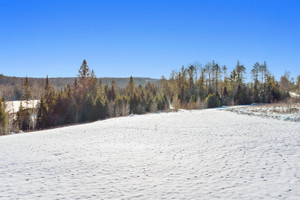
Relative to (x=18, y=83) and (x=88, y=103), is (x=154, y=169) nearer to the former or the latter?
(x=88, y=103)

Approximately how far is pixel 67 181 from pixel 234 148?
7.71 metres

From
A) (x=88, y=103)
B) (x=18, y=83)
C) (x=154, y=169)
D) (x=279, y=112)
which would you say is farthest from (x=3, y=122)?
(x=18, y=83)

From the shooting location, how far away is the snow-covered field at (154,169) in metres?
5.88

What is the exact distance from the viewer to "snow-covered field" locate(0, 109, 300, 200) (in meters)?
5.88

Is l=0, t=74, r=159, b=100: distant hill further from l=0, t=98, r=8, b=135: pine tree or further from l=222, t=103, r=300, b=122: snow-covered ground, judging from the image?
l=222, t=103, r=300, b=122: snow-covered ground

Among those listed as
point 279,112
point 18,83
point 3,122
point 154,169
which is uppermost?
A: point 18,83

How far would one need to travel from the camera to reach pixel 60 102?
2775 cm

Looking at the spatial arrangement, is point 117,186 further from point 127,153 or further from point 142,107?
point 142,107

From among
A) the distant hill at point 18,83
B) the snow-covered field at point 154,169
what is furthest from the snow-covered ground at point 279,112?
the distant hill at point 18,83

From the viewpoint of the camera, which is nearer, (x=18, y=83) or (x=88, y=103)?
(x=88, y=103)

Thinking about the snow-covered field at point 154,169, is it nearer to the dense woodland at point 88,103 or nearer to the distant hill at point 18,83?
the dense woodland at point 88,103

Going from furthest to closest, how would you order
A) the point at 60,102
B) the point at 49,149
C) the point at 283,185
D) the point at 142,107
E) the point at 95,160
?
the point at 142,107
the point at 60,102
the point at 49,149
the point at 95,160
the point at 283,185

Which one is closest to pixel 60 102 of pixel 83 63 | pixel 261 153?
pixel 83 63

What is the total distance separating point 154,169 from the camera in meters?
7.82
